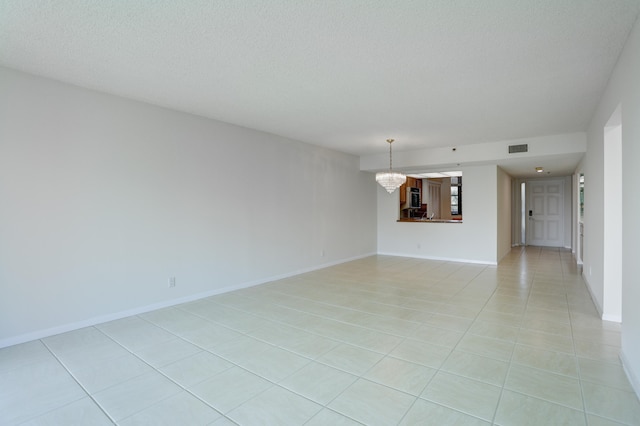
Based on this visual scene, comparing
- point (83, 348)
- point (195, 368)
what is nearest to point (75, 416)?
point (195, 368)

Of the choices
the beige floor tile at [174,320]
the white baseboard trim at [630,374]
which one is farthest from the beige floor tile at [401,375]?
the beige floor tile at [174,320]

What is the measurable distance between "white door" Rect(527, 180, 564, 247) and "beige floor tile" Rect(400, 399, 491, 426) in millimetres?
9918

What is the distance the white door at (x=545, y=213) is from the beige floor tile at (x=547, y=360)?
339 inches

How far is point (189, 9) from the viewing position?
204 cm

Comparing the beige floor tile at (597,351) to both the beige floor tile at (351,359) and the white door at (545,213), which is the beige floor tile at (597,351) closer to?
the beige floor tile at (351,359)

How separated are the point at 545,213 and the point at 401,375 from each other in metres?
9.78

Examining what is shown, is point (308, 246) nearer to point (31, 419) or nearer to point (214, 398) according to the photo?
point (214, 398)

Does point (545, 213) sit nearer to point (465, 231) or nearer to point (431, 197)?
point (431, 197)

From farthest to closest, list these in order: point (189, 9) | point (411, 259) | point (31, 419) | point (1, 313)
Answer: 1. point (411, 259)
2. point (1, 313)
3. point (189, 9)
4. point (31, 419)

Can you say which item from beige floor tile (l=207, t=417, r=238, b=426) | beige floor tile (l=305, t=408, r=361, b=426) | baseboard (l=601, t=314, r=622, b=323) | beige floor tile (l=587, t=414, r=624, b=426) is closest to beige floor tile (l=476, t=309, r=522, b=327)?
baseboard (l=601, t=314, r=622, b=323)

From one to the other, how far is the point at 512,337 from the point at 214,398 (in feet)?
8.72

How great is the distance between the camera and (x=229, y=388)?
2.22m

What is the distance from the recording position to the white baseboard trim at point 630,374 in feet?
6.87

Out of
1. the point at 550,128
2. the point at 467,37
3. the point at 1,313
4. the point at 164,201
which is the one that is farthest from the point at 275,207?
the point at 550,128
